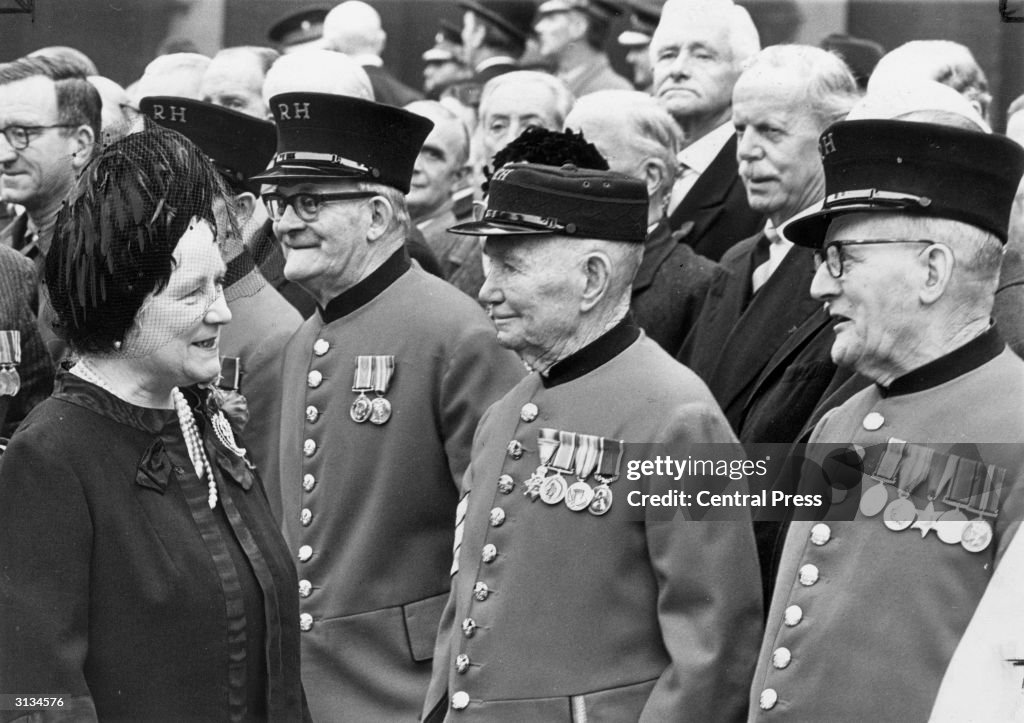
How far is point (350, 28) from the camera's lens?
918 centimetres

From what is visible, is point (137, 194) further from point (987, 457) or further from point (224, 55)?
point (224, 55)

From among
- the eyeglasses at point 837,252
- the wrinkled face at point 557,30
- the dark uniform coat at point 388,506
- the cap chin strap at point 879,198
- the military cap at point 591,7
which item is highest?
the cap chin strap at point 879,198

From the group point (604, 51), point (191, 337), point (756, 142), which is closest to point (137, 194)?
point (191, 337)

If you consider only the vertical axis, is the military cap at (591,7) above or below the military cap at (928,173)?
below

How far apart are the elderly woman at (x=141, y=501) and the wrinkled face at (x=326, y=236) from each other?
136 centimetres

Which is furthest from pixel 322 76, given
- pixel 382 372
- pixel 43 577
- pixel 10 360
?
pixel 43 577

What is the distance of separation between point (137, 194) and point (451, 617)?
1.46 metres

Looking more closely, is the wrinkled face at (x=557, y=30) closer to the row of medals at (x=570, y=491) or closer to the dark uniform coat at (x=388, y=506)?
the dark uniform coat at (x=388, y=506)

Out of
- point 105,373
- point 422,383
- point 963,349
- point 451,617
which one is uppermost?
point 963,349

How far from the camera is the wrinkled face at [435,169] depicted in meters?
8.23

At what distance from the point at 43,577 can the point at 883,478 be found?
5.99ft

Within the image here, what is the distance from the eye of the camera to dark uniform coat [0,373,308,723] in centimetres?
333

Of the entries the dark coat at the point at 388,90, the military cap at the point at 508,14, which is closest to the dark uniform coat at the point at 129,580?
the dark coat at the point at 388,90

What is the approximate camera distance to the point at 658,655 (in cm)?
407
